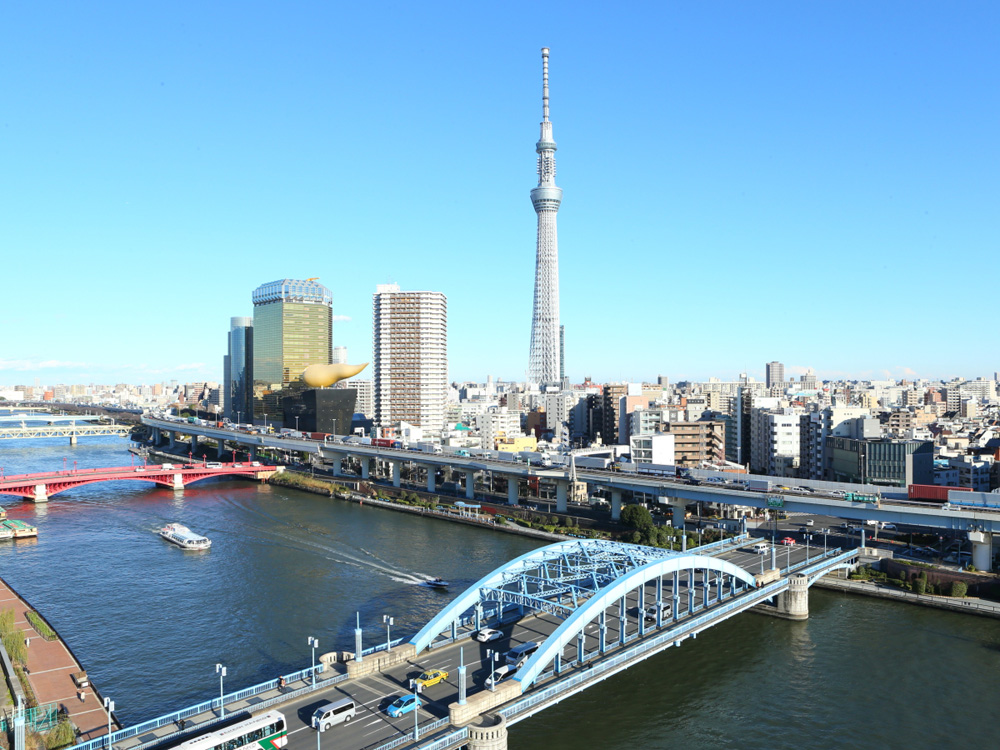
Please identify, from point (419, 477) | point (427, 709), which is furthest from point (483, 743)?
point (419, 477)

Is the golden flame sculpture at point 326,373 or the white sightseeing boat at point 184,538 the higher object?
the golden flame sculpture at point 326,373

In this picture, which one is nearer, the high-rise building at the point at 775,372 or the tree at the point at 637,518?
the tree at the point at 637,518

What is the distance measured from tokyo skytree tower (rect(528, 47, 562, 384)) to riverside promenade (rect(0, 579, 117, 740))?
9070cm

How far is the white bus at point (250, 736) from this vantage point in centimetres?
1149

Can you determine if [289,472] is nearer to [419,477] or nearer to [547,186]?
[419,477]

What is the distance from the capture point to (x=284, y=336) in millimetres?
79000

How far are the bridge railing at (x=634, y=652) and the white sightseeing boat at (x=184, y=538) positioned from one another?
19706 mm

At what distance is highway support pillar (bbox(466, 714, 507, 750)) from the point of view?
11812 millimetres

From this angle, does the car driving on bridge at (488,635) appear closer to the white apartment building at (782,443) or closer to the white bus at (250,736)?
the white bus at (250,736)

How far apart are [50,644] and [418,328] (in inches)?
2192

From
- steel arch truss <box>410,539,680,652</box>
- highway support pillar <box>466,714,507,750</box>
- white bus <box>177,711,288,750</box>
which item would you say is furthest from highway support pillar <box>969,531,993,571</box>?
white bus <box>177,711,288,750</box>

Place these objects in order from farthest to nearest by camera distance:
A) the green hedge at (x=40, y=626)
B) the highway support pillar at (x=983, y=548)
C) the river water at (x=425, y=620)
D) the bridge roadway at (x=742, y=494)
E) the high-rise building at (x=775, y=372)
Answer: the high-rise building at (x=775, y=372) < the bridge roadway at (x=742, y=494) < the highway support pillar at (x=983, y=548) < the green hedge at (x=40, y=626) < the river water at (x=425, y=620)

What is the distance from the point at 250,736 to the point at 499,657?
541 cm

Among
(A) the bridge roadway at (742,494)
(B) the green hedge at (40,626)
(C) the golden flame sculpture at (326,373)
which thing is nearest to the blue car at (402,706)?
(B) the green hedge at (40,626)
